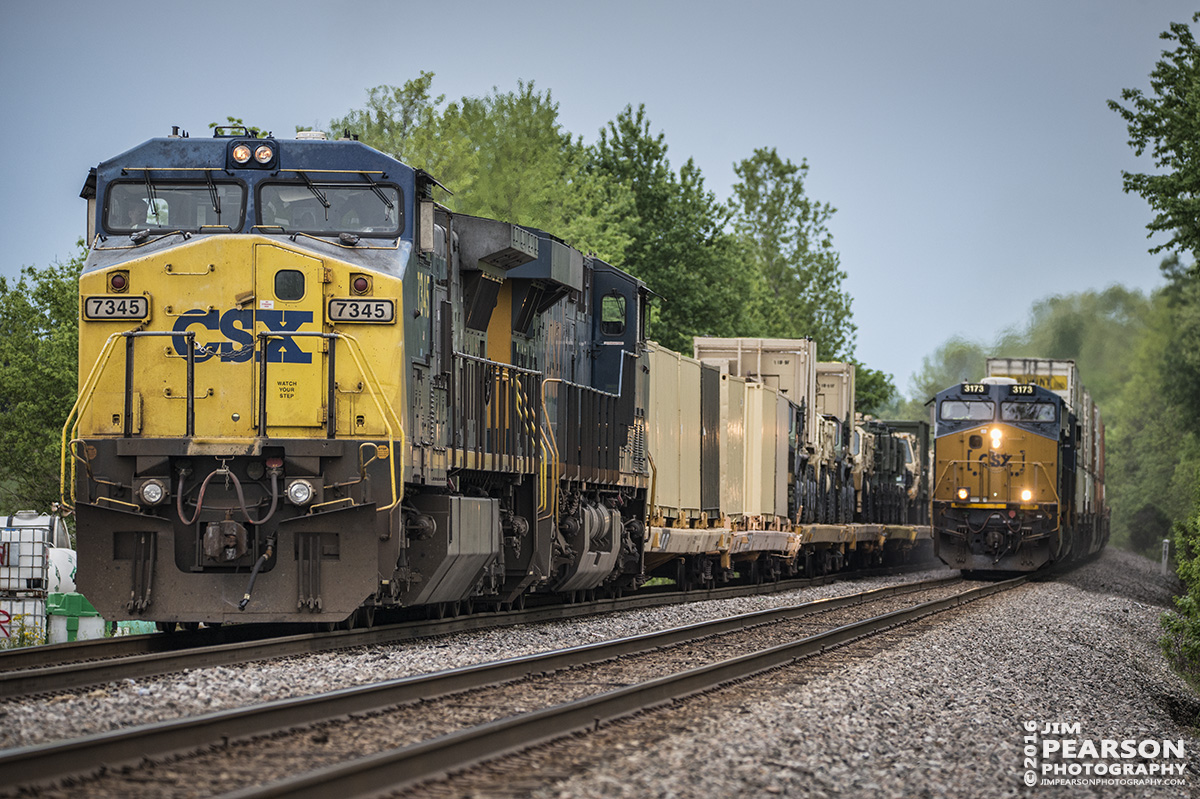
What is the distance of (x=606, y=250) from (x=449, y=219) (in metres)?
24.6

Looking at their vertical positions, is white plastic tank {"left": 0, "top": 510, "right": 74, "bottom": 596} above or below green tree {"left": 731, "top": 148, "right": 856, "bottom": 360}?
below

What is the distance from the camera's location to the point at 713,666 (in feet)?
31.5

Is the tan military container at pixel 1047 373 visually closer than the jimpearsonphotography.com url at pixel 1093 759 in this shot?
No

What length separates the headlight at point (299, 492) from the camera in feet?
33.1

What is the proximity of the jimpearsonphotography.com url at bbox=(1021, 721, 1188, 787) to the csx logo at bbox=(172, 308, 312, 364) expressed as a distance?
5.92 meters

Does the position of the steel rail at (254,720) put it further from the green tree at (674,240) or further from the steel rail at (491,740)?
the green tree at (674,240)

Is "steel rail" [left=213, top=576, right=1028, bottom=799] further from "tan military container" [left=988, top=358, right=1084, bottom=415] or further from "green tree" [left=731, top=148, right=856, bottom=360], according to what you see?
"green tree" [left=731, top=148, right=856, bottom=360]

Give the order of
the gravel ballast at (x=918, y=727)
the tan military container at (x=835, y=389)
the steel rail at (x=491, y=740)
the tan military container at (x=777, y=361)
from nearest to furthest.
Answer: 1. the steel rail at (x=491, y=740)
2. the gravel ballast at (x=918, y=727)
3. the tan military container at (x=777, y=361)
4. the tan military container at (x=835, y=389)

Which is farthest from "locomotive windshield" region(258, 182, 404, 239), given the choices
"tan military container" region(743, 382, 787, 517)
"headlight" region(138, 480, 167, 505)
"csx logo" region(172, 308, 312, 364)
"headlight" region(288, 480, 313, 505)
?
"tan military container" region(743, 382, 787, 517)

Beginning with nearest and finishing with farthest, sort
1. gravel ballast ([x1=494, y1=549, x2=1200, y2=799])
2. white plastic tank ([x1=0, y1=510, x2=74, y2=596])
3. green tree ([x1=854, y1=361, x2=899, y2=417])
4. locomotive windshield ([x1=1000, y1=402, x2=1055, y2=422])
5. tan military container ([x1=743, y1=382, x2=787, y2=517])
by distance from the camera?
1. gravel ballast ([x1=494, y1=549, x2=1200, y2=799])
2. white plastic tank ([x1=0, y1=510, x2=74, y2=596])
3. tan military container ([x1=743, y1=382, x2=787, y2=517])
4. locomotive windshield ([x1=1000, y1=402, x2=1055, y2=422])
5. green tree ([x1=854, y1=361, x2=899, y2=417])

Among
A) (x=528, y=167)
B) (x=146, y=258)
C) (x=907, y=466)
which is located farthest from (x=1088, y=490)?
(x=146, y=258)

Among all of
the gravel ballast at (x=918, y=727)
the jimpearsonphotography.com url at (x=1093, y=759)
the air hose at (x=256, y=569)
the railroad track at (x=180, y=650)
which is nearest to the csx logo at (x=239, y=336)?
the air hose at (x=256, y=569)

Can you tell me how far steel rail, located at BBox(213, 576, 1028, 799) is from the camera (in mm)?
5285

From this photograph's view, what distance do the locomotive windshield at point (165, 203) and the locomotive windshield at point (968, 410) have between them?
70.0 ft
